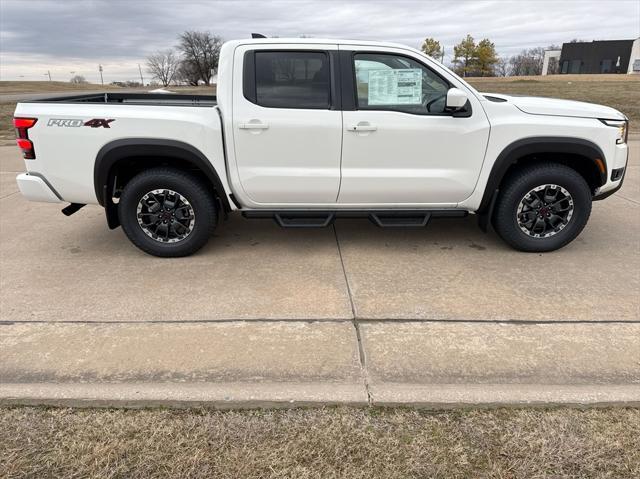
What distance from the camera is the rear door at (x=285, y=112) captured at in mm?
4133

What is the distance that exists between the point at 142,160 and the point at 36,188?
0.92m

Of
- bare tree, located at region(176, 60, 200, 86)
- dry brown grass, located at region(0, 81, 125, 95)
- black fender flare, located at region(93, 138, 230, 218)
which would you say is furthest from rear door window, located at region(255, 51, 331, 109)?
bare tree, located at region(176, 60, 200, 86)

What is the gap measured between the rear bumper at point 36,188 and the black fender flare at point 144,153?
16.2 inches

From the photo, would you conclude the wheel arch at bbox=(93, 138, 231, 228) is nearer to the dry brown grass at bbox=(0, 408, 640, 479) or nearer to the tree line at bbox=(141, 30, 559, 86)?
the dry brown grass at bbox=(0, 408, 640, 479)

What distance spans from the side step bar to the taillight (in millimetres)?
1849

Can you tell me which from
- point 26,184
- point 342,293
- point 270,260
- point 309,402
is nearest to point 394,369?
point 309,402

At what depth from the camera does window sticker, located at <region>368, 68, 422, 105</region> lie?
4.19 metres

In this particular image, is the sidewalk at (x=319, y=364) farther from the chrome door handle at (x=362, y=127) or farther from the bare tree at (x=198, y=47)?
the bare tree at (x=198, y=47)

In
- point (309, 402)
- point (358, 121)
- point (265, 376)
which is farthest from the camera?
point (358, 121)

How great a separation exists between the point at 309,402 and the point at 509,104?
313 cm

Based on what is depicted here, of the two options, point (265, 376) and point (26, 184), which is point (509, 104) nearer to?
point (265, 376)

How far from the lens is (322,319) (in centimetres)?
345

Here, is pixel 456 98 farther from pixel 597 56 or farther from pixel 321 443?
pixel 597 56

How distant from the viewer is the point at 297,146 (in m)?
4.18
